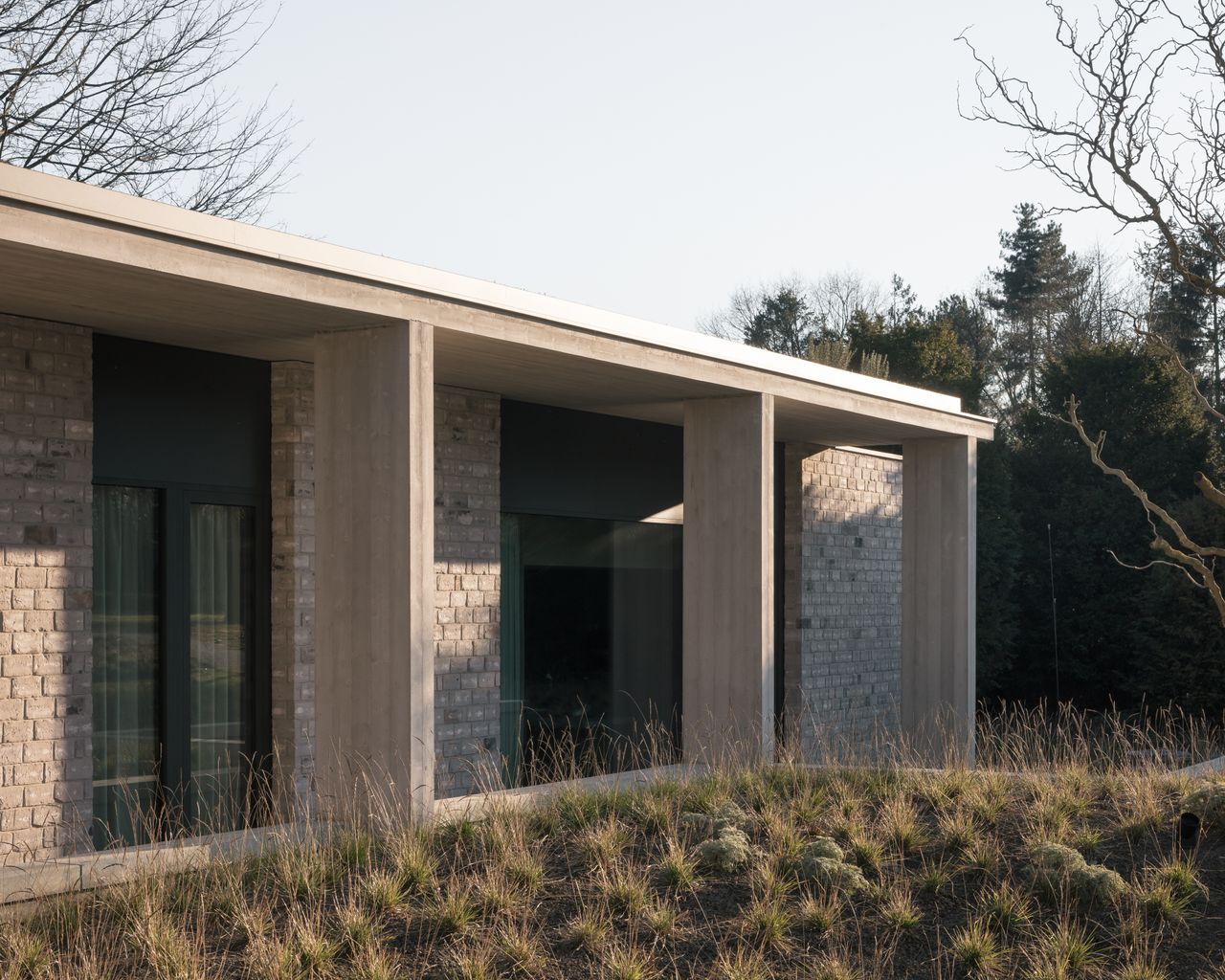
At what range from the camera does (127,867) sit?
21.9 feet

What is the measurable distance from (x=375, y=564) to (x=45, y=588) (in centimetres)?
191

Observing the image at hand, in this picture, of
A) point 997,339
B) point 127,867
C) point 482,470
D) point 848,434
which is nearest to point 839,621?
point 848,434

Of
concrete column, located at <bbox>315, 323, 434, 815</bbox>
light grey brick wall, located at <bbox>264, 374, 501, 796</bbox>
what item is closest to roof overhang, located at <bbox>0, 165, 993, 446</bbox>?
concrete column, located at <bbox>315, 323, 434, 815</bbox>

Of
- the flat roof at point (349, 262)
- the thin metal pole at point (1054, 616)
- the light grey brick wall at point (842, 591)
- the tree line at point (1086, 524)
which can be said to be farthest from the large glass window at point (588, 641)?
the thin metal pole at point (1054, 616)

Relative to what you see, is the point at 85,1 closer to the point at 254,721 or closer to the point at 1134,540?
the point at 254,721

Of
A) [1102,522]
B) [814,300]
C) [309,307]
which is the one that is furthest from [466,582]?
[814,300]

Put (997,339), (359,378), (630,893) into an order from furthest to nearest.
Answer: (997,339)
(359,378)
(630,893)

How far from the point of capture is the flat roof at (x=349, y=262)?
627 cm

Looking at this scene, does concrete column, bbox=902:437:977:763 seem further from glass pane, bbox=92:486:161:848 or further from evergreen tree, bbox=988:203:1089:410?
evergreen tree, bbox=988:203:1089:410

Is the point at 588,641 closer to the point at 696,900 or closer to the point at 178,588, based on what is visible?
the point at 178,588

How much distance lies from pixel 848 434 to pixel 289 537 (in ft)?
22.3

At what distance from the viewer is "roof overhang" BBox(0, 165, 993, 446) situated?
255 inches

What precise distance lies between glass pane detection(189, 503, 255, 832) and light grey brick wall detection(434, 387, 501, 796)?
1.66 metres

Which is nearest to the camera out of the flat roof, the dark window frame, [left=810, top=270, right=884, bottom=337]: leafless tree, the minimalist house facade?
the flat roof
